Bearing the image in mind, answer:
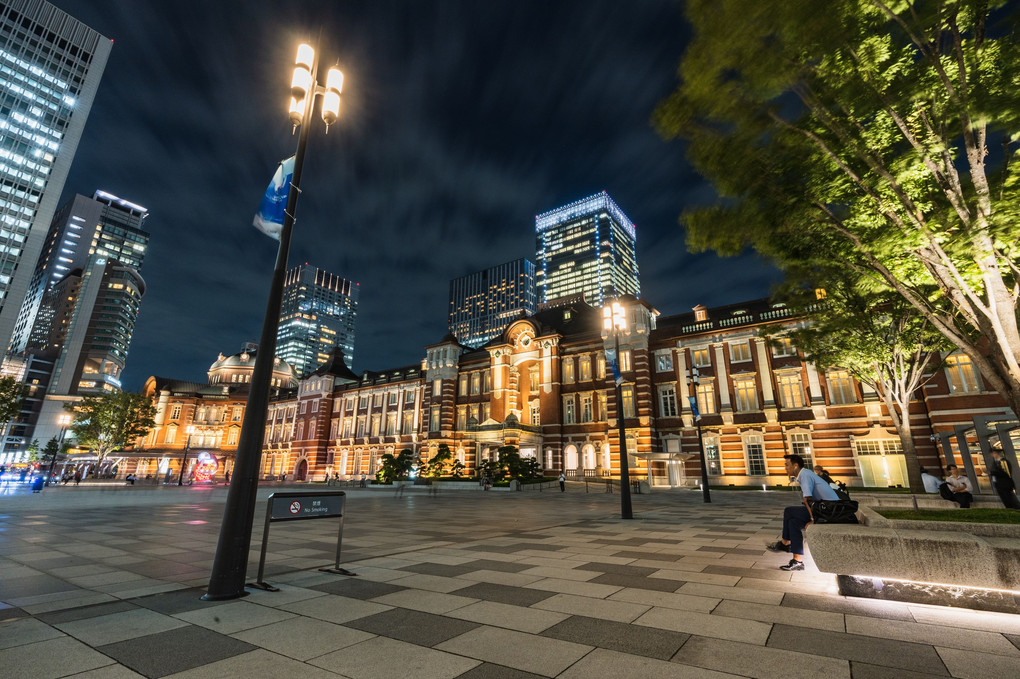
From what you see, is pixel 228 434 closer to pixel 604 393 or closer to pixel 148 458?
pixel 148 458

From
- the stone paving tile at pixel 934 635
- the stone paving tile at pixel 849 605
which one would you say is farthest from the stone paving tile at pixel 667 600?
the stone paving tile at pixel 934 635

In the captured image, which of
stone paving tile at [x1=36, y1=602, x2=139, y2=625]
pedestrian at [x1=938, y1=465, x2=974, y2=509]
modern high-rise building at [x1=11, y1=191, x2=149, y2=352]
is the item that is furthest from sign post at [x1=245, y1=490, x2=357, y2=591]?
modern high-rise building at [x1=11, y1=191, x2=149, y2=352]

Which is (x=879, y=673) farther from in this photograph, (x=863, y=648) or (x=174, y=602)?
(x=174, y=602)

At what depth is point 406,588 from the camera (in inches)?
223

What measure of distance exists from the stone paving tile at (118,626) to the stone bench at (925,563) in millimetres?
6786

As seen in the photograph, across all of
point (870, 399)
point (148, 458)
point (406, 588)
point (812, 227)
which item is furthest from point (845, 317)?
point (148, 458)

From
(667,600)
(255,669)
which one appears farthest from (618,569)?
(255,669)

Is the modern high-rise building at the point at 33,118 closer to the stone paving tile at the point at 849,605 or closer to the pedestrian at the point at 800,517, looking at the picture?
the pedestrian at the point at 800,517

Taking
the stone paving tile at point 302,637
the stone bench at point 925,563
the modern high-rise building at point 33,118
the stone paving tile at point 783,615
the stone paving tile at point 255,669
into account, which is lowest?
the stone paving tile at point 302,637

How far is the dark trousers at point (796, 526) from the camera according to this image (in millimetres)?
6828

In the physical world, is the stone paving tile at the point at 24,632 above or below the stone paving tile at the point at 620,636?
below

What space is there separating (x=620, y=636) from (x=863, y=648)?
6.17 ft

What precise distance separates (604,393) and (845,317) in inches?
901

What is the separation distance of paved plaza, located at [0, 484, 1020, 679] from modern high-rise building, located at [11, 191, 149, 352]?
167m
